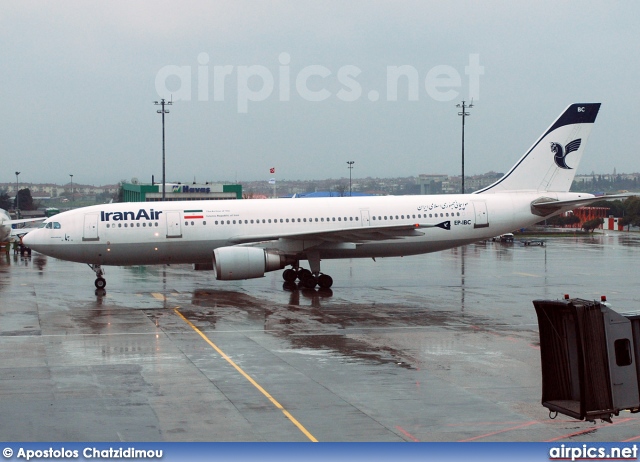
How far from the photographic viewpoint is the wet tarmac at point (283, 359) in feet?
42.5

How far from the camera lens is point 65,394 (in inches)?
599

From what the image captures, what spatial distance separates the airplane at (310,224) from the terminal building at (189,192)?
49.5 meters

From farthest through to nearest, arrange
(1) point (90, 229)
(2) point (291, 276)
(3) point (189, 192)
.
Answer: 1. (3) point (189, 192)
2. (2) point (291, 276)
3. (1) point (90, 229)

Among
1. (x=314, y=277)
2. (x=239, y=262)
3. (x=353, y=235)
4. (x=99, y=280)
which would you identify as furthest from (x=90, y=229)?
(x=353, y=235)

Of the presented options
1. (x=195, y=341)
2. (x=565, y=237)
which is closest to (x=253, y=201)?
(x=195, y=341)

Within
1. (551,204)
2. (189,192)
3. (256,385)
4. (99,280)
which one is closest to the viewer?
(256,385)

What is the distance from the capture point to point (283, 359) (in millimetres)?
18516

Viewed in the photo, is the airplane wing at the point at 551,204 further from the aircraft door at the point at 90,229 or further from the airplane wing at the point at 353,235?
the aircraft door at the point at 90,229

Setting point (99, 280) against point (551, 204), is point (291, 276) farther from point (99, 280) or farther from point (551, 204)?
point (551, 204)

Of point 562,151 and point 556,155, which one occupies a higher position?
point 562,151

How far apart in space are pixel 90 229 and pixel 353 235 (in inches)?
389

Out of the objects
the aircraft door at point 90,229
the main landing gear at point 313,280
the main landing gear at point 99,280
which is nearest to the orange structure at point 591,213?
the main landing gear at point 313,280

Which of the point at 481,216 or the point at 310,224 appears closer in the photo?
the point at 310,224

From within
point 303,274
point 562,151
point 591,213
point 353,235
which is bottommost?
point 303,274
